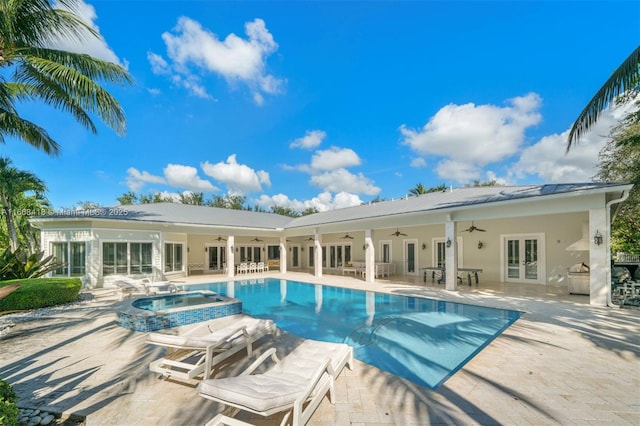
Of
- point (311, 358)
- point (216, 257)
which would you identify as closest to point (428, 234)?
point (311, 358)

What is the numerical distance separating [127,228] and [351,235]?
47.5ft

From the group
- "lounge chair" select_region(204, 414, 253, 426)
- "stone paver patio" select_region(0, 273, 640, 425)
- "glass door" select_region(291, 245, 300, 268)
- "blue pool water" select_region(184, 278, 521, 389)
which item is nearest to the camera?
"lounge chair" select_region(204, 414, 253, 426)

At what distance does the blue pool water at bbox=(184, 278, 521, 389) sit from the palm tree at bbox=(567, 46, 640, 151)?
524cm

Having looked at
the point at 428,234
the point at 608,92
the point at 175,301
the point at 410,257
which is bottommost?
the point at 175,301

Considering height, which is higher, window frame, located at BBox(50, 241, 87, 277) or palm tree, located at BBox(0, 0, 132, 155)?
palm tree, located at BBox(0, 0, 132, 155)

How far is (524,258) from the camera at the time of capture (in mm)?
13992

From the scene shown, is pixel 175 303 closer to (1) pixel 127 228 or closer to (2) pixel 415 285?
(1) pixel 127 228

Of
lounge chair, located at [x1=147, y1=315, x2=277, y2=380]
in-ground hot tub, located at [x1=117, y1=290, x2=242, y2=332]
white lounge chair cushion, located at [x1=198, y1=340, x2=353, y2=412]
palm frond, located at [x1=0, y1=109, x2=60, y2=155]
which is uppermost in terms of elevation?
palm frond, located at [x1=0, y1=109, x2=60, y2=155]

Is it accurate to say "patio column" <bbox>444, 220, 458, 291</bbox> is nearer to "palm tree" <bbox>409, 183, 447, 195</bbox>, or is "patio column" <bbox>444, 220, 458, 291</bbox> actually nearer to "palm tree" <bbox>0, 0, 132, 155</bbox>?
"palm tree" <bbox>0, 0, 132, 155</bbox>

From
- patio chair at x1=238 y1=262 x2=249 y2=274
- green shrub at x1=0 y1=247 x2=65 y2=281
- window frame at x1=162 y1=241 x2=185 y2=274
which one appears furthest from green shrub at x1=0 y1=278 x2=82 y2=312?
patio chair at x1=238 y1=262 x2=249 y2=274

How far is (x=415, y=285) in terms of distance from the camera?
13914 mm

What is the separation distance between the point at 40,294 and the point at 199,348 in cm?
913

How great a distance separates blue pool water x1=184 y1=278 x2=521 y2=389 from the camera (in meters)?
5.37

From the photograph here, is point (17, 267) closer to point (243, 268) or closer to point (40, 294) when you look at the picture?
point (40, 294)
